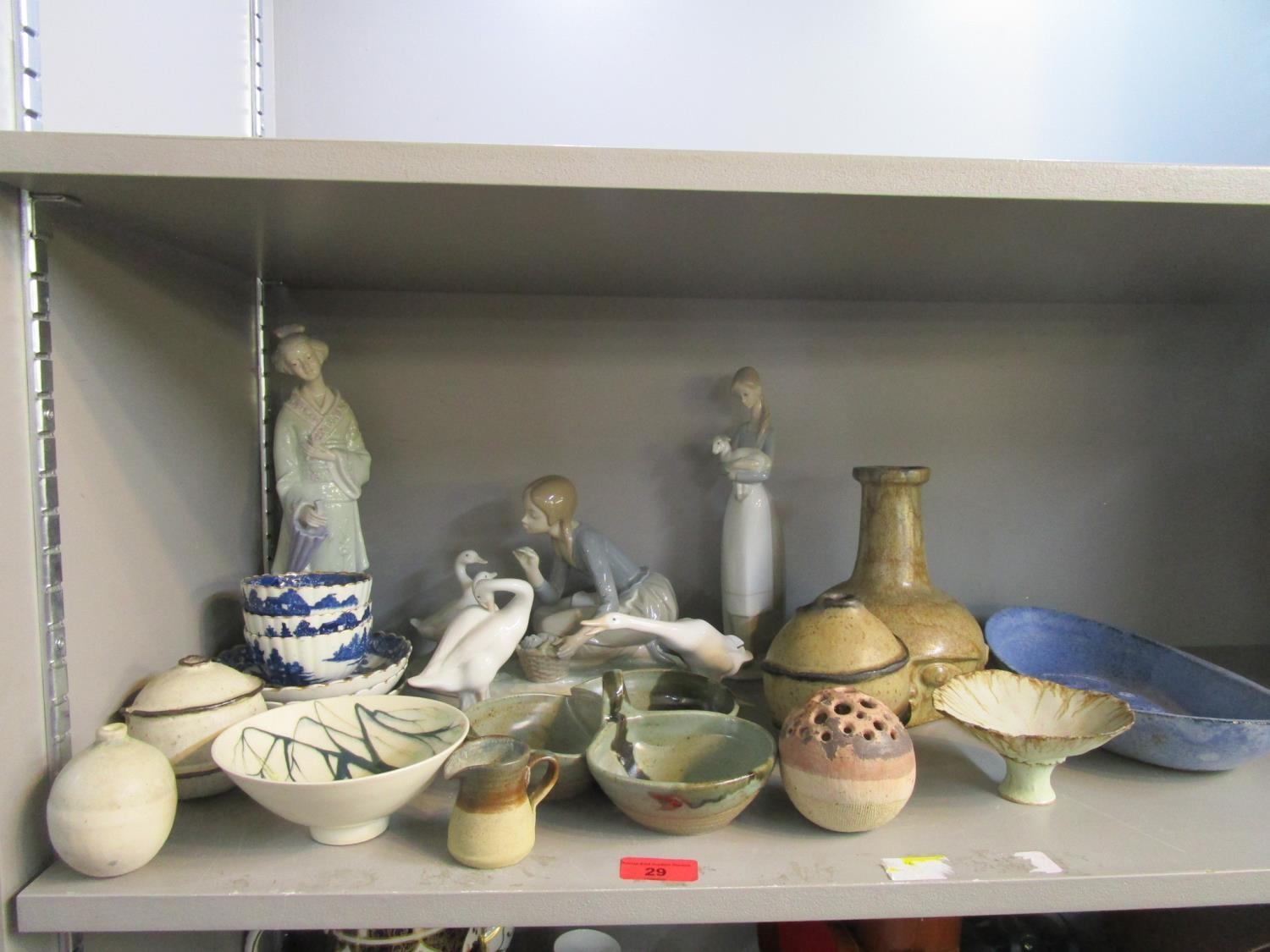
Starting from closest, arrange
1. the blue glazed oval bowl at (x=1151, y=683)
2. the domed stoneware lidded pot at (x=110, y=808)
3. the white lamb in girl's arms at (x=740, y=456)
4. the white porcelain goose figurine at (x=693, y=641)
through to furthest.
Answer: the domed stoneware lidded pot at (x=110, y=808)
the blue glazed oval bowl at (x=1151, y=683)
the white porcelain goose figurine at (x=693, y=641)
the white lamb in girl's arms at (x=740, y=456)

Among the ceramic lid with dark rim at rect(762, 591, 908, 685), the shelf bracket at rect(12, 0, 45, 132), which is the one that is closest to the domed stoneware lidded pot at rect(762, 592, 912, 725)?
the ceramic lid with dark rim at rect(762, 591, 908, 685)

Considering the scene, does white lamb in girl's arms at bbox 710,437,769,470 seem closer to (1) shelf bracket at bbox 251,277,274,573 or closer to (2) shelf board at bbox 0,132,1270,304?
(2) shelf board at bbox 0,132,1270,304

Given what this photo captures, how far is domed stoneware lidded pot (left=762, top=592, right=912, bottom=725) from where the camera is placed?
0.63 meters

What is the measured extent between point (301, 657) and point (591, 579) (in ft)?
1.01

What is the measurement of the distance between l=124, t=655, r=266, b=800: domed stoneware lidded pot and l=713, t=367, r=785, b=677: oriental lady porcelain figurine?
49cm

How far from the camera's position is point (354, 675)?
26.4 inches

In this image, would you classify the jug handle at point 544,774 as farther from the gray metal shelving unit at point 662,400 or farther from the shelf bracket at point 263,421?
the shelf bracket at point 263,421

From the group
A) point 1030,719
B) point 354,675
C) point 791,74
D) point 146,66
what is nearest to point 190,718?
point 354,675

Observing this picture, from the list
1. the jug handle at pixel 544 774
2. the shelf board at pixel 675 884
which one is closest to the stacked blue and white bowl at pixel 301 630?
the shelf board at pixel 675 884

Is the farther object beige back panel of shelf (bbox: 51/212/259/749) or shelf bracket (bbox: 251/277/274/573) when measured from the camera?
shelf bracket (bbox: 251/277/274/573)

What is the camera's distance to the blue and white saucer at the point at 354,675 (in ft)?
2.10

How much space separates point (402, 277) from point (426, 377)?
0.41ft

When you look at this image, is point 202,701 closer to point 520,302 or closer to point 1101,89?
point 520,302

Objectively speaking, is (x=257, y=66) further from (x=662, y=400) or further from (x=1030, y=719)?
(x=1030, y=719)
